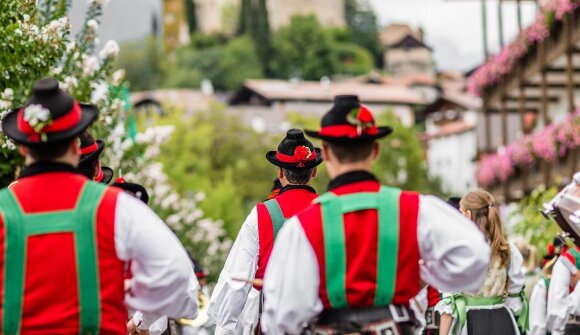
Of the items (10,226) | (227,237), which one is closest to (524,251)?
(10,226)

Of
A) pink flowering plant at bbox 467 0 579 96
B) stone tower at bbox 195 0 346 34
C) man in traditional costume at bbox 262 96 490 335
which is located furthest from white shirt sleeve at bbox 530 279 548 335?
stone tower at bbox 195 0 346 34

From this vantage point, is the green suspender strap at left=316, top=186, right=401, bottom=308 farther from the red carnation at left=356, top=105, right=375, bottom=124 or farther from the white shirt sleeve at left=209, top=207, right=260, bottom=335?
the white shirt sleeve at left=209, top=207, right=260, bottom=335

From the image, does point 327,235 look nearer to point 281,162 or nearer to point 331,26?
point 281,162

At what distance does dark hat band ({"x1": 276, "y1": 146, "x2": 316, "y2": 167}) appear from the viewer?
29.3 ft

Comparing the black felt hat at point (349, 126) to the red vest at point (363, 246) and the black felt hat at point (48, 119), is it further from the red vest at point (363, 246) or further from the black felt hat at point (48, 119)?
the black felt hat at point (48, 119)

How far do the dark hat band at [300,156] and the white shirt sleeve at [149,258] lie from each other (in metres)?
2.66

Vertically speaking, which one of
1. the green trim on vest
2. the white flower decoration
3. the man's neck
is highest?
the white flower decoration

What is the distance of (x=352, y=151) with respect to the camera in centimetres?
643

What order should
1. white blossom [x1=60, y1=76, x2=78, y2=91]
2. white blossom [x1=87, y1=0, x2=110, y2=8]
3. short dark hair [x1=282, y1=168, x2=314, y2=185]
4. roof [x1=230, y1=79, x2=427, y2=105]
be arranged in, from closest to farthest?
1. short dark hair [x1=282, y1=168, x2=314, y2=185]
2. white blossom [x1=60, y1=76, x2=78, y2=91]
3. white blossom [x1=87, y1=0, x2=110, y2=8]
4. roof [x1=230, y1=79, x2=427, y2=105]

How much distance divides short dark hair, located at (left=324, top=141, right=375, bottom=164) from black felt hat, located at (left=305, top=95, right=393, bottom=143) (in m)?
0.03

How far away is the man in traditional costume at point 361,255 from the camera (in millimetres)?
6266

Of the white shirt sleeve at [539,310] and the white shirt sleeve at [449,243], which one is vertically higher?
the white shirt sleeve at [449,243]

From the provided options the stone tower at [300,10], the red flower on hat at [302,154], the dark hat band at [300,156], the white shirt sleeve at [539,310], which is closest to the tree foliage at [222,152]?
the white shirt sleeve at [539,310]

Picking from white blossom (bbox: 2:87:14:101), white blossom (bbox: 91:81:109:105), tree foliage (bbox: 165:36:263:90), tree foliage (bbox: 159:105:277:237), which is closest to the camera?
white blossom (bbox: 2:87:14:101)
